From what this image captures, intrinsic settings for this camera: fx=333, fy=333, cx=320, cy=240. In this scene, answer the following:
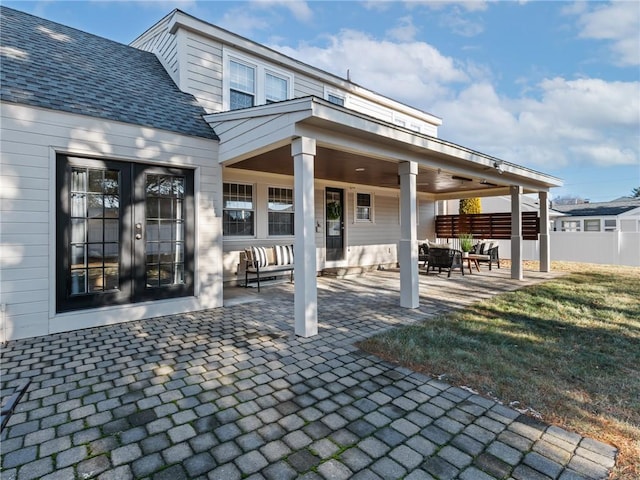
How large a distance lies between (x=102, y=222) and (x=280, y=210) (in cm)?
427

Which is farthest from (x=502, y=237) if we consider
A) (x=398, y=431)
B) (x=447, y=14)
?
(x=398, y=431)

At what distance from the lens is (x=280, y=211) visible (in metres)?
8.38

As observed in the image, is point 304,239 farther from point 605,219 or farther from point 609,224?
point 609,224

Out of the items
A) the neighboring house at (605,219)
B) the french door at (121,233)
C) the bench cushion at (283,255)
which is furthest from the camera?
the neighboring house at (605,219)

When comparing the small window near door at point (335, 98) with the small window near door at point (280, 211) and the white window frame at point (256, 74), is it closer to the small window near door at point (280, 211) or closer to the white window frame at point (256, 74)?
the white window frame at point (256, 74)

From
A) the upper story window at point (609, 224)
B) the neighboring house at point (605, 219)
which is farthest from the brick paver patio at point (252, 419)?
the upper story window at point (609, 224)

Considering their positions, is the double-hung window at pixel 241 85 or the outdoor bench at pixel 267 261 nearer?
the double-hung window at pixel 241 85

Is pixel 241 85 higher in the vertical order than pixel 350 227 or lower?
higher

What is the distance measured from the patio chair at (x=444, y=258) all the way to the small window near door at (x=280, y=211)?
4.09 m

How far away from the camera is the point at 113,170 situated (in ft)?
15.6

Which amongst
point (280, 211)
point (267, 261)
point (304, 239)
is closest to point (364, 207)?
point (280, 211)

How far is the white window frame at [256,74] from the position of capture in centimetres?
689

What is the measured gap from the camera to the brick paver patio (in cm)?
Result: 189

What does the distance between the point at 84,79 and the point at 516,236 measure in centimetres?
1003
